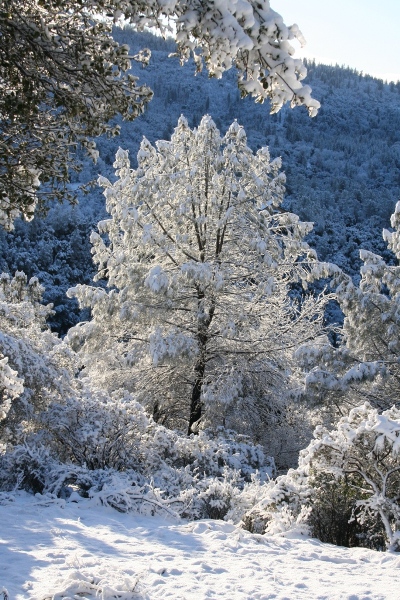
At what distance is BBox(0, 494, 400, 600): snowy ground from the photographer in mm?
3719

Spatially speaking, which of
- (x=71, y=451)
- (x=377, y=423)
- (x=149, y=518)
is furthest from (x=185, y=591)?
(x=71, y=451)

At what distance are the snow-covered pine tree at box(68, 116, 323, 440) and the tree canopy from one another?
6.78 meters

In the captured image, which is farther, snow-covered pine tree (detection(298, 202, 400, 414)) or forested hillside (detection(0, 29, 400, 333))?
forested hillside (detection(0, 29, 400, 333))

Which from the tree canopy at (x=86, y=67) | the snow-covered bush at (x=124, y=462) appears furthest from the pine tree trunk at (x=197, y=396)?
the tree canopy at (x=86, y=67)

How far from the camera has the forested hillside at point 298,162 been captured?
175 feet

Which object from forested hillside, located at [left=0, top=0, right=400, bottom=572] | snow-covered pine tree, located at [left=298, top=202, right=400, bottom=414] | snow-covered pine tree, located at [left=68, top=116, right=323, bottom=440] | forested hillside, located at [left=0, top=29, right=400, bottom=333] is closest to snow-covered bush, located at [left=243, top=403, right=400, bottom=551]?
forested hillside, located at [left=0, top=0, right=400, bottom=572]

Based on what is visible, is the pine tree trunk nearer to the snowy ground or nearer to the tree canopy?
the snowy ground

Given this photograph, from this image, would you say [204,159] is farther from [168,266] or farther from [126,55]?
[126,55]

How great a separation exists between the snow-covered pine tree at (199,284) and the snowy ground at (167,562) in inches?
→ 222

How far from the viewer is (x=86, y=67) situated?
12.4ft

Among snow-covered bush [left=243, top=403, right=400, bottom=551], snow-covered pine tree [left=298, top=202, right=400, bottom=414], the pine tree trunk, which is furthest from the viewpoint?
the pine tree trunk

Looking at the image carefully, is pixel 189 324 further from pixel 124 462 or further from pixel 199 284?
pixel 124 462

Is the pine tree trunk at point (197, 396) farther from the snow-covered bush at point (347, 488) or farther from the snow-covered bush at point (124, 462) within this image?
the snow-covered bush at point (347, 488)

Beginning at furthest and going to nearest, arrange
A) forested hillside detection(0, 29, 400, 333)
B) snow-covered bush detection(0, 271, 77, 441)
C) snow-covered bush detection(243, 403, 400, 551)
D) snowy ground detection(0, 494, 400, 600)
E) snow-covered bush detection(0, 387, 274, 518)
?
forested hillside detection(0, 29, 400, 333) < snow-covered bush detection(0, 271, 77, 441) < snow-covered bush detection(0, 387, 274, 518) < snow-covered bush detection(243, 403, 400, 551) < snowy ground detection(0, 494, 400, 600)
